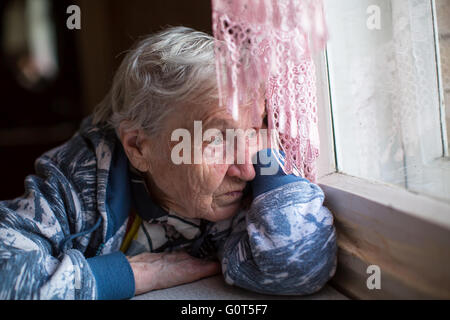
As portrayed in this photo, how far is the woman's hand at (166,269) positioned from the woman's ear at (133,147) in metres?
0.22

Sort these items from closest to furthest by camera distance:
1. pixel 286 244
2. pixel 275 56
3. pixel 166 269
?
1. pixel 275 56
2. pixel 286 244
3. pixel 166 269

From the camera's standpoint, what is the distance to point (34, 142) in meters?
3.66

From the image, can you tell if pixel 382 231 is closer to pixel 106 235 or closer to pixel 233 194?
pixel 233 194

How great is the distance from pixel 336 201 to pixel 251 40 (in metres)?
0.41

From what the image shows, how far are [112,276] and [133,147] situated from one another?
313 mm

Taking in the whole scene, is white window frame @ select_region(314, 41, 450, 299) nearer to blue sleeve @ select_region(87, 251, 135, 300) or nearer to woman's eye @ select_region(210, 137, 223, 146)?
woman's eye @ select_region(210, 137, 223, 146)

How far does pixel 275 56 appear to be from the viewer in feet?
2.50

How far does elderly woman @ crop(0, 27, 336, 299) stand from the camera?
2.96ft

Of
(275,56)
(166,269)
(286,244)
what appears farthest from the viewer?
(166,269)

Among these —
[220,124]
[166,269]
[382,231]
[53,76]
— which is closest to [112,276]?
[166,269]

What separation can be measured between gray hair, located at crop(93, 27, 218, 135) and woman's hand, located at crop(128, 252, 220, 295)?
0.30 meters

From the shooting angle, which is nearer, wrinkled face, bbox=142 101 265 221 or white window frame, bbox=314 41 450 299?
white window frame, bbox=314 41 450 299

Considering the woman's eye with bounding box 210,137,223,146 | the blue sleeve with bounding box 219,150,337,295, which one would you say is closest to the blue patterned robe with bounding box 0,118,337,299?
the blue sleeve with bounding box 219,150,337,295
